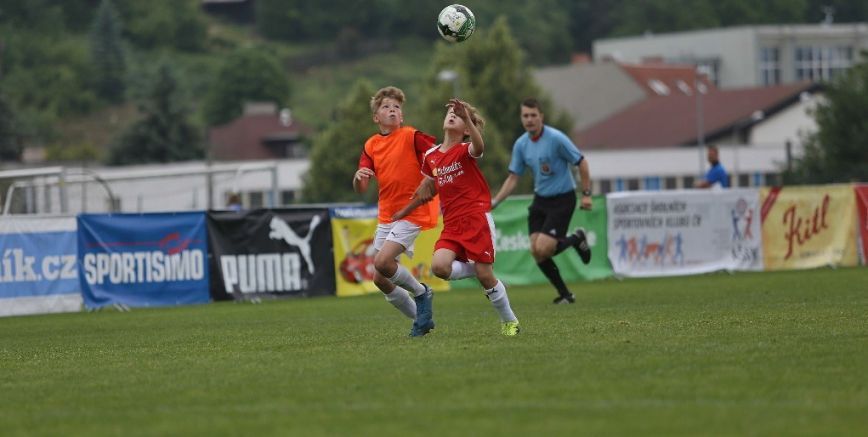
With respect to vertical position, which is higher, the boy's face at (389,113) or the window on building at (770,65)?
the window on building at (770,65)

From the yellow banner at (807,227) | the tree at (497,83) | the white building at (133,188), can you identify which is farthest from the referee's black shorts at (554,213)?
the tree at (497,83)

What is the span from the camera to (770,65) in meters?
123

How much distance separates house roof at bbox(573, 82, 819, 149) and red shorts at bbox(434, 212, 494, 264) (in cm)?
6421

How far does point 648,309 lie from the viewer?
50.7ft

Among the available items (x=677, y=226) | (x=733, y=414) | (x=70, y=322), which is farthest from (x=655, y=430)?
(x=677, y=226)

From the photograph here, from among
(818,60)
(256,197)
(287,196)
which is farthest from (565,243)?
(818,60)

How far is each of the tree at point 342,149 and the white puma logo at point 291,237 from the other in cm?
4656

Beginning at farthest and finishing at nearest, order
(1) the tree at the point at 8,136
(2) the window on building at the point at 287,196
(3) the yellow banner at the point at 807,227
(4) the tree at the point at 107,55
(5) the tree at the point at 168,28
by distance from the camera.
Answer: (5) the tree at the point at 168,28 → (4) the tree at the point at 107,55 → (1) the tree at the point at 8,136 → (2) the window on building at the point at 287,196 → (3) the yellow banner at the point at 807,227

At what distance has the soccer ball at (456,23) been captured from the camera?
44.3 ft

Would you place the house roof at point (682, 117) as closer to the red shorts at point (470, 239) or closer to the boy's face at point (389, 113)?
the boy's face at point (389, 113)

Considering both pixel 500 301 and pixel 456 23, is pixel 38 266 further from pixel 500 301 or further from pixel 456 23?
pixel 500 301

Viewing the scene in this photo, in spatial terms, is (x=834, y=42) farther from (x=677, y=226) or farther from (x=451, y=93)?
(x=677, y=226)

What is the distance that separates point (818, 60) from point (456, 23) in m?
116

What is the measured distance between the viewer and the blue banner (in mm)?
20734
